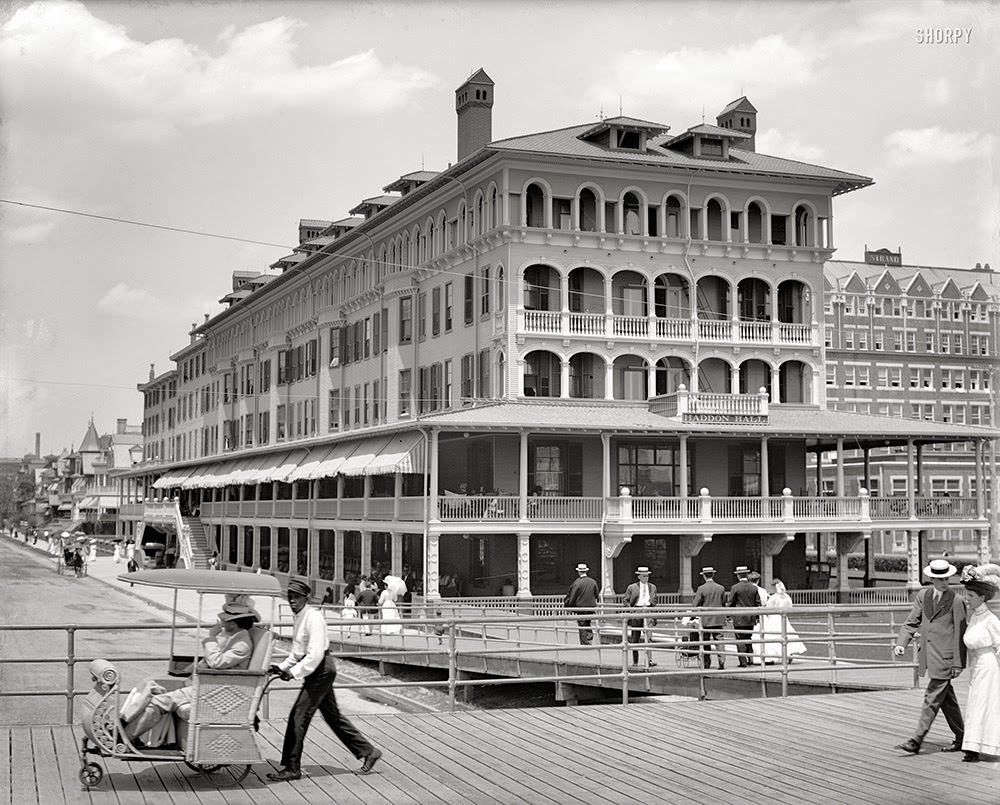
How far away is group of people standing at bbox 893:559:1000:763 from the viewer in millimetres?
12234

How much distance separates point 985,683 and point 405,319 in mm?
44922

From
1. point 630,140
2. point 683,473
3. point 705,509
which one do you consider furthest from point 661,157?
point 705,509

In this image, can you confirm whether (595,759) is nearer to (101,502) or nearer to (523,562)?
(523,562)

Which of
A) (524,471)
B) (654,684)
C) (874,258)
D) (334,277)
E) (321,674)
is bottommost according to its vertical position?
(654,684)

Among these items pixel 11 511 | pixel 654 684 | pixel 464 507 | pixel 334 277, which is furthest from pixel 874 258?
pixel 11 511

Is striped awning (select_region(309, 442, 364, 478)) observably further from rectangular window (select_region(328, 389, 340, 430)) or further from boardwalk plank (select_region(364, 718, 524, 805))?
boardwalk plank (select_region(364, 718, 524, 805))

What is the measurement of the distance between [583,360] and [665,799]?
3697cm

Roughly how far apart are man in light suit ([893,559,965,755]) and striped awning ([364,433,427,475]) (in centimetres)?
Answer: 2802

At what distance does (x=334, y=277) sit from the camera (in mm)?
64562

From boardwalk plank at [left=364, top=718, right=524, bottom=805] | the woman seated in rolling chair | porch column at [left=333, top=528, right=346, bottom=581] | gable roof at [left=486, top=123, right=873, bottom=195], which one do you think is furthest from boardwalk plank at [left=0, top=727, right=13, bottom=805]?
porch column at [left=333, top=528, right=346, bottom=581]

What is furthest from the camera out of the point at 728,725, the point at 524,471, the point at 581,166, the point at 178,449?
the point at 178,449

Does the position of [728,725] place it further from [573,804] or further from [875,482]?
[875,482]

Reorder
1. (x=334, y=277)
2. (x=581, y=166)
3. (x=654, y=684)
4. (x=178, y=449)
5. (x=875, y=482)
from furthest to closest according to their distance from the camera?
(x=178, y=449), (x=875, y=482), (x=334, y=277), (x=581, y=166), (x=654, y=684)

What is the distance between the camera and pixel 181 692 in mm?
11508
